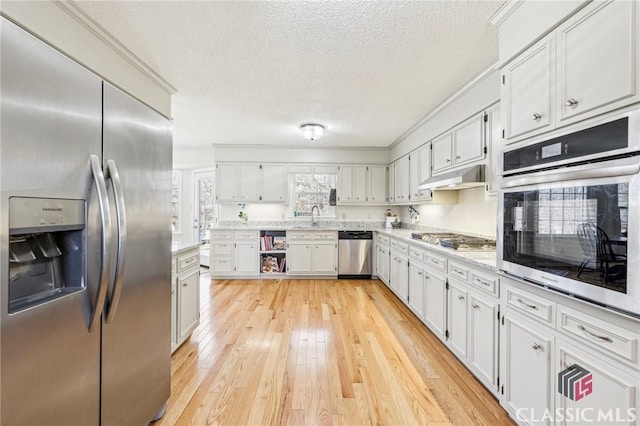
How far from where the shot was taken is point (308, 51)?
2.14 m

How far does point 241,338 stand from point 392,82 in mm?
2874

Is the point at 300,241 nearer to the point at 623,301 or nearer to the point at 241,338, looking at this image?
the point at 241,338

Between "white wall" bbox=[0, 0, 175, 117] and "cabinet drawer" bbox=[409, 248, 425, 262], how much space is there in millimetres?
2812

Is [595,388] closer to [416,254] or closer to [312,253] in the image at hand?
[416,254]

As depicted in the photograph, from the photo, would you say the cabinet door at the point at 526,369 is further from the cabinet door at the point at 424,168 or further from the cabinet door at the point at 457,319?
the cabinet door at the point at 424,168

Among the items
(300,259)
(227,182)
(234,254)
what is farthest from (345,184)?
(234,254)

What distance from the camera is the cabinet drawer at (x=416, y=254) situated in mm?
2961

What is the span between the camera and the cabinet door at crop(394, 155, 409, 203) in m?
4.32

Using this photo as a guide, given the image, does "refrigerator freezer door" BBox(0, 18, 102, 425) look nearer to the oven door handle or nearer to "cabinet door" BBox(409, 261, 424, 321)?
the oven door handle

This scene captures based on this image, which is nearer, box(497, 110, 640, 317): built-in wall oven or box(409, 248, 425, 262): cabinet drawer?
box(497, 110, 640, 317): built-in wall oven

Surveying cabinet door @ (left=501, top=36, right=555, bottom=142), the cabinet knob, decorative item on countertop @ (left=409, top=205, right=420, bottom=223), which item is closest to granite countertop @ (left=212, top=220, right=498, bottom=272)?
decorative item on countertop @ (left=409, top=205, right=420, bottom=223)

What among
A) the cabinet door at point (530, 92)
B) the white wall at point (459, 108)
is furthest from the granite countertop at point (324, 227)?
the cabinet door at point (530, 92)

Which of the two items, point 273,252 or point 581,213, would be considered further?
point 273,252

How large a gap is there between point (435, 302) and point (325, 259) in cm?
252
